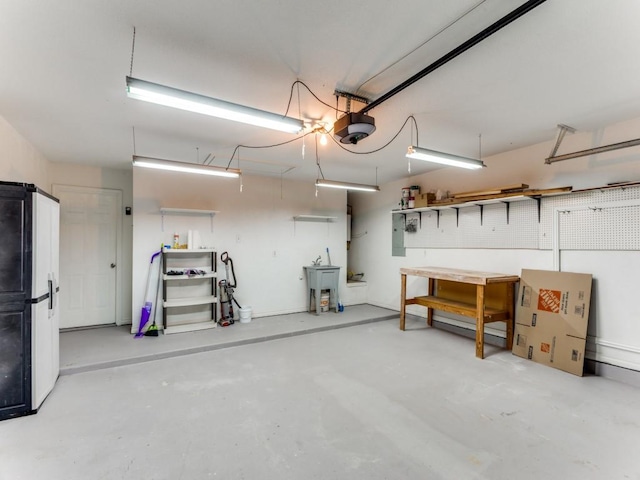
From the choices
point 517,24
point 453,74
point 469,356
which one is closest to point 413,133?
point 453,74

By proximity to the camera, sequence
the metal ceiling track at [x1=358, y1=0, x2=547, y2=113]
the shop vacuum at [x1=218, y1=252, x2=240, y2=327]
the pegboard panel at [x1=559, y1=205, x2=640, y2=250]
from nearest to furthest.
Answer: the metal ceiling track at [x1=358, y1=0, x2=547, y2=113] → the pegboard panel at [x1=559, y1=205, x2=640, y2=250] → the shop vacuum at [x1=218, y1=252, x2=240, y2=327]

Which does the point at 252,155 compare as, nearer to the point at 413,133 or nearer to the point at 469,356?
the point at 413,133

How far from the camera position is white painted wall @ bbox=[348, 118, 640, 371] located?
10.5 ft

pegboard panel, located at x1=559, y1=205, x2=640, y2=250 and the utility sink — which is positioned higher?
pegboard panel, located at x1=559, y1=205, x2=640, y2=250

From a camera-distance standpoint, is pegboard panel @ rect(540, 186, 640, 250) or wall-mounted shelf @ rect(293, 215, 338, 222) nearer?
pegboard panel @ rect(540, 186, 640, 250)

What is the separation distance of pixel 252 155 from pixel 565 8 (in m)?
3.62

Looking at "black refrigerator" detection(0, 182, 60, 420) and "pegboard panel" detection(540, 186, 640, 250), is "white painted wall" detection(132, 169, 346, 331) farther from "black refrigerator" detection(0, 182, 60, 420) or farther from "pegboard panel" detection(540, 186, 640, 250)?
"pegboard panel" detection(540, 186, 640, 250)

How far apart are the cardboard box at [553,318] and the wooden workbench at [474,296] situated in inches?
7.0

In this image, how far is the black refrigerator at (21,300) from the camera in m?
2.47

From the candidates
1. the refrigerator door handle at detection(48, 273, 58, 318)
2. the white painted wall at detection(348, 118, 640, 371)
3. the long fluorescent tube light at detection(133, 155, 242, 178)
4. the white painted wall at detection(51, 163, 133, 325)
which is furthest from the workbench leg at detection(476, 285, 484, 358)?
the white painted wall at detection(51, 163, 133, 325)

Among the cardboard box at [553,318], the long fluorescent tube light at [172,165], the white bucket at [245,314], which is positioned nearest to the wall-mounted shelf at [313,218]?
the white bucket at [245,314]

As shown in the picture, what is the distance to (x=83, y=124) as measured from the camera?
332 cm

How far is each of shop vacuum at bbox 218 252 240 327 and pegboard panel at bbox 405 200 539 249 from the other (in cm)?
333

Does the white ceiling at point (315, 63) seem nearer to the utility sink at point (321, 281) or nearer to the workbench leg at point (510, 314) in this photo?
the workbench leg at point (510, 314)
